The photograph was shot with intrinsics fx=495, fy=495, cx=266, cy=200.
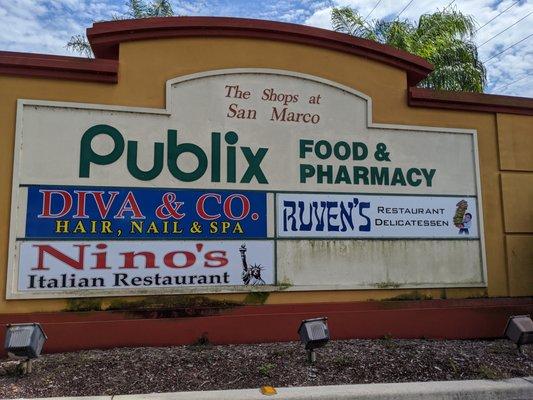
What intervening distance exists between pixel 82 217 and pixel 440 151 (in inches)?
217

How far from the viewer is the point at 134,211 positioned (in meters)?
6.70

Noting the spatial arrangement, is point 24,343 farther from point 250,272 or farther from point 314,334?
point 314,334

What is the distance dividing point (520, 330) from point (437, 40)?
12.2 metres

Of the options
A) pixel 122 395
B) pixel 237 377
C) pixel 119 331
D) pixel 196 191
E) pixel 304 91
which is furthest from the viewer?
pixel 304 91

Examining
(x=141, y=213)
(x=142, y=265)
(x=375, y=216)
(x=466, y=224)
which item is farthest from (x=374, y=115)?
(x=142, y=265)

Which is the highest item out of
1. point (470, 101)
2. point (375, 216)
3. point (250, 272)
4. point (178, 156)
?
point (470, 101)

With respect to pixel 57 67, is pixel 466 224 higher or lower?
lower

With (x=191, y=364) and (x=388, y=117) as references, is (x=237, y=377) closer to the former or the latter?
(x=191, y=364)

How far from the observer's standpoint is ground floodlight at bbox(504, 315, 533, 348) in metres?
6.42

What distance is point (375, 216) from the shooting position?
7.49 m

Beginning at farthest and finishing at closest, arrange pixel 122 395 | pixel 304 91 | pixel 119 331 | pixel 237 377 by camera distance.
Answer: pixel 304 91 < pixel 119 331 < pixel 237 377 < pixel 122 395

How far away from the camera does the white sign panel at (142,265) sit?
636 cm

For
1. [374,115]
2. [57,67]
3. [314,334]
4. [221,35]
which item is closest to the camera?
[314,334]

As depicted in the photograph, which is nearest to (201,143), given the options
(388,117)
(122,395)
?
(388,117)
